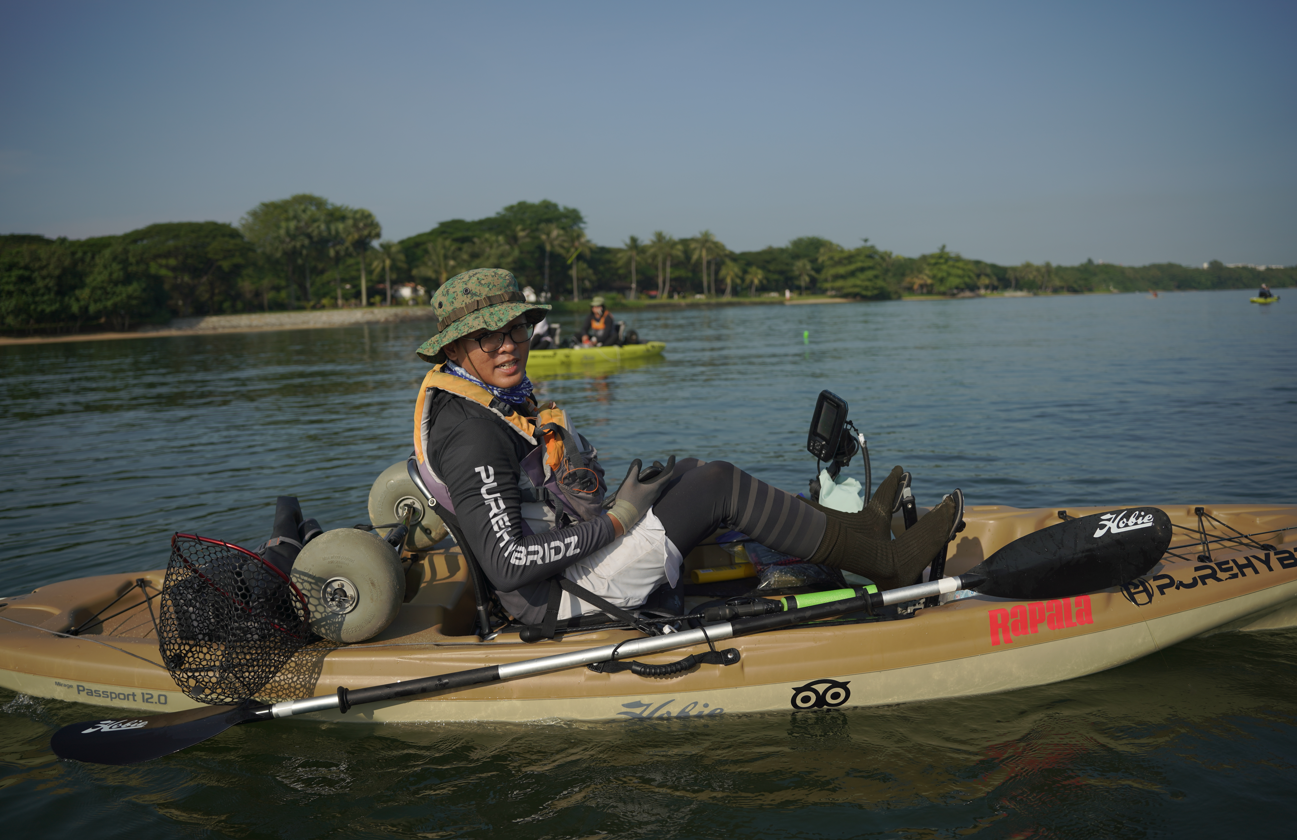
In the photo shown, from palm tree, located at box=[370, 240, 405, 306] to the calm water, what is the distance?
6529cm

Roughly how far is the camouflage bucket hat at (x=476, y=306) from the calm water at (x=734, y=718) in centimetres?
209

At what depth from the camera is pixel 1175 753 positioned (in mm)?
3764

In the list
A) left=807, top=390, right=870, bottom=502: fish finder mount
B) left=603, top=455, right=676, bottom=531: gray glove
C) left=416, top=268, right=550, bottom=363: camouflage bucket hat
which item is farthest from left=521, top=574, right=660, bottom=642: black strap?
left=807, top=390, right=870, bottom=502: fish finder mount

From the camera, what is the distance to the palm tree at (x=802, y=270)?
135m

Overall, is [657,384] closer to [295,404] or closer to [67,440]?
[295,404]

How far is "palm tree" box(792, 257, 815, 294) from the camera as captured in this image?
135125 mm

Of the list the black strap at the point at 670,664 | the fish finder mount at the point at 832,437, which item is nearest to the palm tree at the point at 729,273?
the fish finder mount at the point at 832,437

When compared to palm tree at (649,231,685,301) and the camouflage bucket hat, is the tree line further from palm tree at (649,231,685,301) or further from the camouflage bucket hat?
the camouflage bucket hat

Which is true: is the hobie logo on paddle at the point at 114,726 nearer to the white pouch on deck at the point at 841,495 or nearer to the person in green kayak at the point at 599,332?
the white pouch on deck at the point at 841,495

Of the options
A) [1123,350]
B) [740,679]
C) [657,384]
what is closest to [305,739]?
[740,679]

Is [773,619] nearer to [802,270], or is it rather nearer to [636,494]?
[636,494]

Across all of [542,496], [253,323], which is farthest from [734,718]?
[253,323]

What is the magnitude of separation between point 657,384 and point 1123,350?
15037mm

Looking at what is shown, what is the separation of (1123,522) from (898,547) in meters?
1.16
